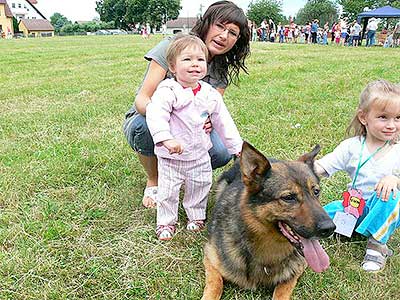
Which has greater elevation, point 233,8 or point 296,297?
point 233,8

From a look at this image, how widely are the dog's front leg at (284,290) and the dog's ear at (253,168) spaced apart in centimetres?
63

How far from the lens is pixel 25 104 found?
785cm

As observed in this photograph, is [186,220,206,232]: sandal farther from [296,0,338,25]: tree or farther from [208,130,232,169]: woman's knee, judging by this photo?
[296,0,338,25]: tree

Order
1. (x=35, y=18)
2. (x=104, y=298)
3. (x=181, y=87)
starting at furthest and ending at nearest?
1. (x=35, y=18)
2. (x=181, y=87)
3. (x=104, y=298)

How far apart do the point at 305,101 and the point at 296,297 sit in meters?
5.34

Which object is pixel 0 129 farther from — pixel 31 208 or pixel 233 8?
pixel 233 8

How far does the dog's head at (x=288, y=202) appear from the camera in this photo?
2.36 m

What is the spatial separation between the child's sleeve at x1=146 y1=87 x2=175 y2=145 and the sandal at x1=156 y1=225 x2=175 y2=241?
76 cm

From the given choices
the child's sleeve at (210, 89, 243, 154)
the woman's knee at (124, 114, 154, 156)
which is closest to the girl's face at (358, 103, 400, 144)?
the child's sleeve at (210, 89, 243, 154)

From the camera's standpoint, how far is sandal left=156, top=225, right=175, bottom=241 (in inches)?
132

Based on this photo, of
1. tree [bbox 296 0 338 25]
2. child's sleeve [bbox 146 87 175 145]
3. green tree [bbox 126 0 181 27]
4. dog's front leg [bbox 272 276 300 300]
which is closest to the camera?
dog's front leg [bbox 272 276 300 300]

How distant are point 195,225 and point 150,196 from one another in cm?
61

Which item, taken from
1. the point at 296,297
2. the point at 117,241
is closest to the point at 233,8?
the point at 117,241

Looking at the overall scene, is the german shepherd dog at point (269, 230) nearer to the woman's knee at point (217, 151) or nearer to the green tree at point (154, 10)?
the woman's knee at point (217, 151)
